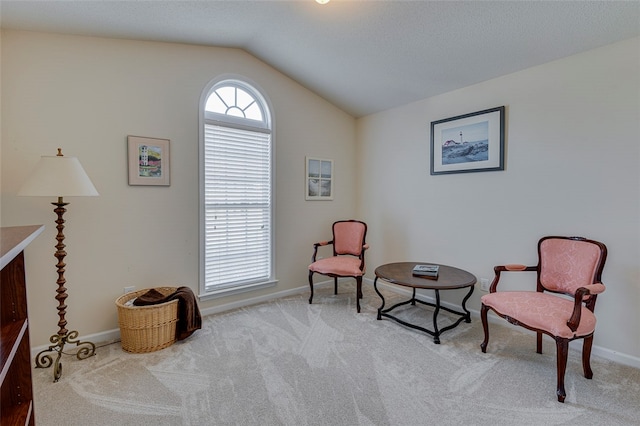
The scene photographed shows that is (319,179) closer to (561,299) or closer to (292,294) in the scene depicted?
(292,294)

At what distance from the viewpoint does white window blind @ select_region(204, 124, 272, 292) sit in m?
3.29

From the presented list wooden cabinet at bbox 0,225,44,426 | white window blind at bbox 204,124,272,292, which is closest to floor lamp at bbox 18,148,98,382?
wooden cabinet at bbox 0,225,44,426

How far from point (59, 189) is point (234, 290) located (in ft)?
6.22

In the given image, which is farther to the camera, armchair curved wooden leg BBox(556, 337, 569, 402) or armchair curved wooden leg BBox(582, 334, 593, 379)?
armchair curved wooden leg BBox(582, 334, 593, 379)

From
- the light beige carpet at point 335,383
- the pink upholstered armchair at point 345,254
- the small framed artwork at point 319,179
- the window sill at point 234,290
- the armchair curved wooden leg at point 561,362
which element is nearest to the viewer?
the light beige carpet at point 335,383

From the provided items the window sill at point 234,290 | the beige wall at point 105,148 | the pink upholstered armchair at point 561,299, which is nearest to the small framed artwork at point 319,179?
the beige wall at point 105,148

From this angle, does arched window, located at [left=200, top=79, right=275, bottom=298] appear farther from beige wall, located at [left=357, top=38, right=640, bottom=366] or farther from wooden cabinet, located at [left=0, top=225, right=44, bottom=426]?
wooden cabinet, located at [left=0, top=225, right=44, bottom=426]

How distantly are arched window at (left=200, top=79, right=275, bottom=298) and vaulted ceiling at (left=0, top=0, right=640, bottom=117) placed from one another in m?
0.62

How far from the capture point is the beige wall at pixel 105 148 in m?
2.36

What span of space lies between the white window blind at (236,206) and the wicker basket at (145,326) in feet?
2.49

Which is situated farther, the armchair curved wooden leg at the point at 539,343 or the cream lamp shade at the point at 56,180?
the armchair curved wooden leg at the point at 539,343

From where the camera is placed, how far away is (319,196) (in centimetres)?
417

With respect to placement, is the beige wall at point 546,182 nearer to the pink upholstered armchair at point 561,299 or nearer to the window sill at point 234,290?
the pink upholstered armchair at point 561,299

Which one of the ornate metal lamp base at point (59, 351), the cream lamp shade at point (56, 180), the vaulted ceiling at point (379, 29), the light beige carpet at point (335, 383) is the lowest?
the light beige carpet at point (335, 383)
